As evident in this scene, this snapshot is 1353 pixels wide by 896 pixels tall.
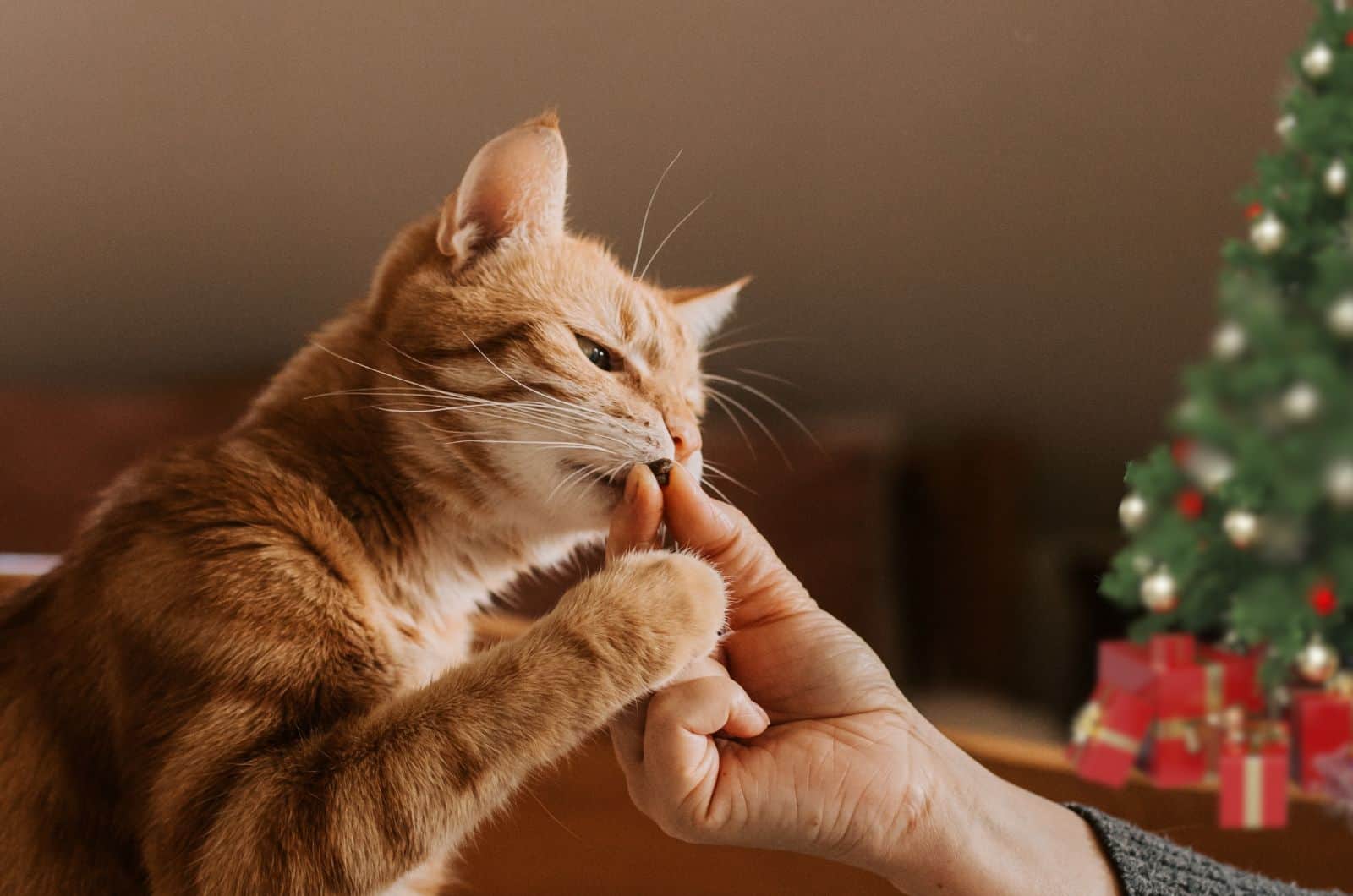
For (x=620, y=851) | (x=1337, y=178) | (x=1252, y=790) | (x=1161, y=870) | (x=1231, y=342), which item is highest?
(x=1337, y=178)

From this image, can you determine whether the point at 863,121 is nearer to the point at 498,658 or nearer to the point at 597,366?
the point at 597,366

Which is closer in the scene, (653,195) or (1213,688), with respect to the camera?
(653,195)

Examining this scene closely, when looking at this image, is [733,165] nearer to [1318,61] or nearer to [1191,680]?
[1318,61]

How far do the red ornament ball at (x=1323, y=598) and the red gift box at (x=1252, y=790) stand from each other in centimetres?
37

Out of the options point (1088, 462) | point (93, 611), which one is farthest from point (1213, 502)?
point (93, 611)

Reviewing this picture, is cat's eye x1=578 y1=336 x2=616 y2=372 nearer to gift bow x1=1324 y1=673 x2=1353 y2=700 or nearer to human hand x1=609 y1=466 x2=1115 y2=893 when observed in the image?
human hand x1=609 y1=466 x2=1115 y2=893

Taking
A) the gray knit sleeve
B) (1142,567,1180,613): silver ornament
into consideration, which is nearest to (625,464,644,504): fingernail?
the gray knit sleeve

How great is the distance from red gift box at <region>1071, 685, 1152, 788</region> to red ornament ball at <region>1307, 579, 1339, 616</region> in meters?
0.39

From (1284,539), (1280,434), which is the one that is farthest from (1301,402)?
(1284,539)

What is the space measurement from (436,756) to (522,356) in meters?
Result: 0.40

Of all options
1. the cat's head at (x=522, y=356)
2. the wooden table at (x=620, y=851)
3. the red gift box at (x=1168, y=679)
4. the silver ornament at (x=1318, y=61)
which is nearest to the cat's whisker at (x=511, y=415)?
the cat's head at (x=522, y=356)

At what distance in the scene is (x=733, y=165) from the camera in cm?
196

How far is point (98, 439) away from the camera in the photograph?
2387mm

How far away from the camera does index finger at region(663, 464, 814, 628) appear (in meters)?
0.95
